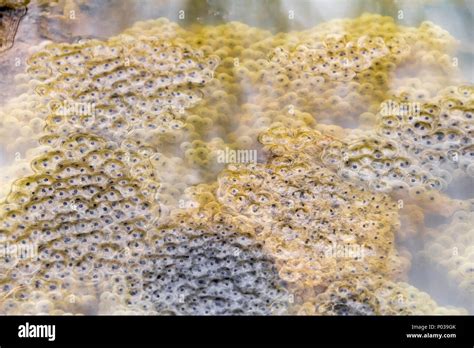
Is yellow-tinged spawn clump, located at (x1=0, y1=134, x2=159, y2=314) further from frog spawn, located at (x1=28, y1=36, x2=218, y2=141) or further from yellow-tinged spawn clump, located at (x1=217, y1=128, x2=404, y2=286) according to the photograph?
yellow-tinged spawn clump, located at (x1=217, y1=128, x2=404, y2=286)

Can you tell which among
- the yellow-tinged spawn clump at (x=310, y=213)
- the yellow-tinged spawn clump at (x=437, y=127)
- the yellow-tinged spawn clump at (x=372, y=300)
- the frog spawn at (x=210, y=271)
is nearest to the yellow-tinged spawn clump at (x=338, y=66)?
the yellow-tinged spawn clump at (x=437, y=127)

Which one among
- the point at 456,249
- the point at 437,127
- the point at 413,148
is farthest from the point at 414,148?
the point at 456,249

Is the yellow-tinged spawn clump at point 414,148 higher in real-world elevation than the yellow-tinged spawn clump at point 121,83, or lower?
lower

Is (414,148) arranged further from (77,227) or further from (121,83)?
(77,227)

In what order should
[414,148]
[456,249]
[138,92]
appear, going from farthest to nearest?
[138,92], [414,148], [456,249]

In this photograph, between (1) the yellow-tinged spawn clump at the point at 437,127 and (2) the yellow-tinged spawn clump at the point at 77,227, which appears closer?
(2) the yellow-tinged spawn clump at the point at 77,227

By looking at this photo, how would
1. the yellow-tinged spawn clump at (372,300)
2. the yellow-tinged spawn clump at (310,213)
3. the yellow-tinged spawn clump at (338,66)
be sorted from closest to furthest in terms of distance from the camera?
1. the yellow-tinged spawn clump at (372,300)
2. the yellow-tinged spawn clump at (310,213)
3. the yellow-tinged spawn clump at (338,66)

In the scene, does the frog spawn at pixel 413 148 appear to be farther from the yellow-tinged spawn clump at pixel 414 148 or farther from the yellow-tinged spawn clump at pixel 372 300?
the yellow-tinged spawn clump at pixel 372 300
